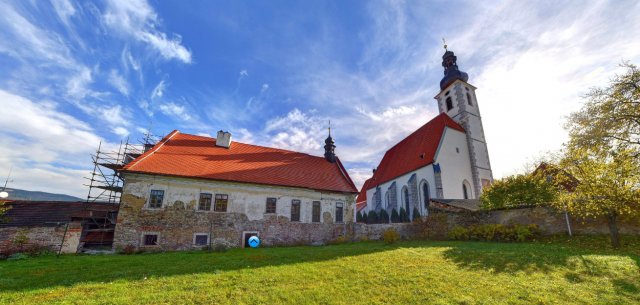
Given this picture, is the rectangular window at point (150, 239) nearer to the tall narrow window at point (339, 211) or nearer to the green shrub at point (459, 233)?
the tall narrow window at point (339, 211)

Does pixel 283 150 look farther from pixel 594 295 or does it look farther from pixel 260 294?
pixel 594 295

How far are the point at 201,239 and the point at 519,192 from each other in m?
19.2

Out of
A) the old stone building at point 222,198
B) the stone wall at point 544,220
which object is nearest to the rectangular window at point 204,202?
the old stone building at point 222,198

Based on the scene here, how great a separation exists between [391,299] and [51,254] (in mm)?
16266

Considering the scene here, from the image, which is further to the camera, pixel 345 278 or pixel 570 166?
pixel 570 166

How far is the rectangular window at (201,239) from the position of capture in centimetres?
1558

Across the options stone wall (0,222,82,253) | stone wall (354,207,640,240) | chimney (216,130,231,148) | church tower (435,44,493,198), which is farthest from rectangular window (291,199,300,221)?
church tower (435,44,493,198)

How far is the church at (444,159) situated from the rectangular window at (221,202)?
1665 centimetres

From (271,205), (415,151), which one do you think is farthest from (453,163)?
(271,205)

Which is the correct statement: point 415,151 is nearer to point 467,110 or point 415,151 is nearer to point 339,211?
point 467,110

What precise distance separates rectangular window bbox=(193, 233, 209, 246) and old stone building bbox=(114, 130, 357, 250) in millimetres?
55

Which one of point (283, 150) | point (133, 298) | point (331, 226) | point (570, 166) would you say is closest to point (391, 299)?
point (133, 298)

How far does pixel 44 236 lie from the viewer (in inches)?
499

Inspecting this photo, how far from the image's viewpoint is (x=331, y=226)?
19.5 metres
